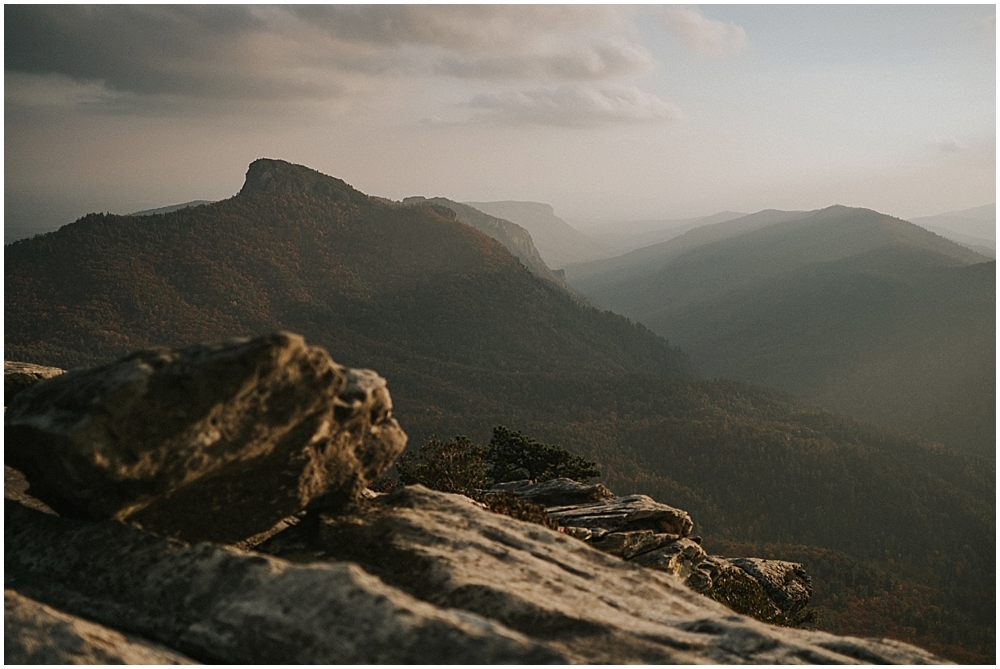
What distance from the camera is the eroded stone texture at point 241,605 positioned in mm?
9414

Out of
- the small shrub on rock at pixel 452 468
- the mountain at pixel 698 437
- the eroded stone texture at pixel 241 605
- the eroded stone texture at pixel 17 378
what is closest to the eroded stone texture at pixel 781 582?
the small shrub on rock at pixel 452 468

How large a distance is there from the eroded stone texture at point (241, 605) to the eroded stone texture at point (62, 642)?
57cm

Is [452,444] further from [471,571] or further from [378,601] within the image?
[378,601]

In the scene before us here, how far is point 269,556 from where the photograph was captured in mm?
11883

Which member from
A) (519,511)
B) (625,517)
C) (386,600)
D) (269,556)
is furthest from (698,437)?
(386,600)

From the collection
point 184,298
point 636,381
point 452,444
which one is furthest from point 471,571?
point 184,298

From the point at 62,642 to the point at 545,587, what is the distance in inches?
325

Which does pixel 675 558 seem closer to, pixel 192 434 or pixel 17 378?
pixel 192 434

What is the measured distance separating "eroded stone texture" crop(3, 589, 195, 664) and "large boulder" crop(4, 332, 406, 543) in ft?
7.19

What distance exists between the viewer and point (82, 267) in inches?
7131

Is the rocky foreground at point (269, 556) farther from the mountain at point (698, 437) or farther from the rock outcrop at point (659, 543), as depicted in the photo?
the mountain at point (698, 437)

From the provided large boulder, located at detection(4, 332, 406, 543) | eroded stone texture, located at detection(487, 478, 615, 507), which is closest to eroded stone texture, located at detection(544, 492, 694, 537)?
eroded stone texture, located at detection(487, 478, 615, 507)

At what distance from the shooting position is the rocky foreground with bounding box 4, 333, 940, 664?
31.4ft

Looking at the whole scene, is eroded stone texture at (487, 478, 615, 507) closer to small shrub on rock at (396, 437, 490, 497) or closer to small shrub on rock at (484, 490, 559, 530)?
small shrub on rock at (396, 437, 490, 497)
